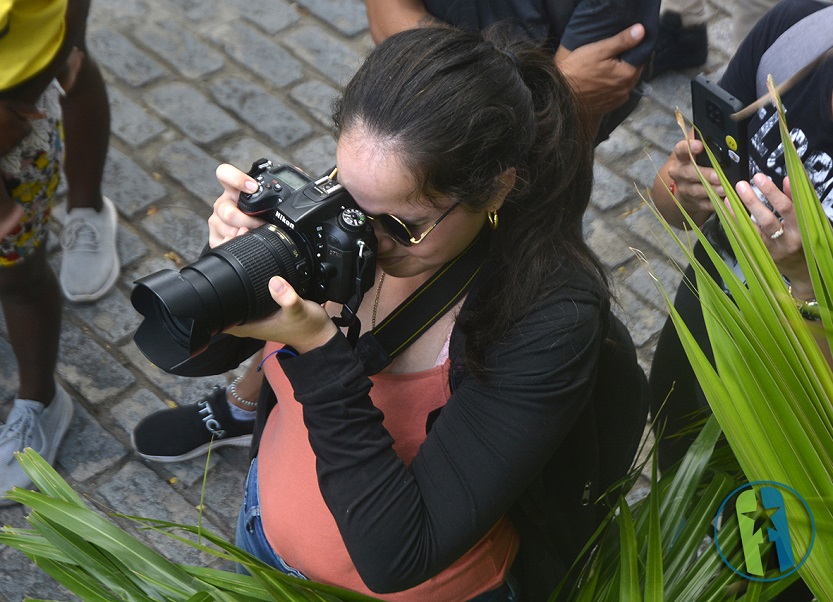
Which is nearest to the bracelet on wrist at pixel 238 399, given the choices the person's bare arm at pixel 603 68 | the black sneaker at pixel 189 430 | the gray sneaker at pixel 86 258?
the black sneaker at pixel 189 430

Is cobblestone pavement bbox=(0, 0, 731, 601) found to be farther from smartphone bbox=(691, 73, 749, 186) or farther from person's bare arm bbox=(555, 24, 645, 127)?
smartphone bbox=(691, 73, 749, 186)

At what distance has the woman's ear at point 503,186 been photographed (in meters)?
1.56

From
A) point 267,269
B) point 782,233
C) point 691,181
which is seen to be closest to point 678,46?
point 691,181

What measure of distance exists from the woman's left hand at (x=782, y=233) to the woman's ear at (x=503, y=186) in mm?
417

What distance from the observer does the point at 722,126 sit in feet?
6.11

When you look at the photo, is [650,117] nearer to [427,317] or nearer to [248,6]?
[248,6]

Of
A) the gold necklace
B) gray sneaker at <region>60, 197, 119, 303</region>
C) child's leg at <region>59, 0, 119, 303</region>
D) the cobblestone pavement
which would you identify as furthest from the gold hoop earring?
gray sneaker at <region>60, 197, 119, 303</region>

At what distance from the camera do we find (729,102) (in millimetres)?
1810

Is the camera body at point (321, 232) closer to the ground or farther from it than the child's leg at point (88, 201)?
farther from it

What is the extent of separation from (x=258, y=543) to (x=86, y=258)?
1.79m

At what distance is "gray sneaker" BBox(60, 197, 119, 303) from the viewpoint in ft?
10.9

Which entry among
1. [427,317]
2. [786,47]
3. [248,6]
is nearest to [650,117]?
[248,6]

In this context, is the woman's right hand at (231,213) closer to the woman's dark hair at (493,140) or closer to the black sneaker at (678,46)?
the woman's dark hair at (493,140)

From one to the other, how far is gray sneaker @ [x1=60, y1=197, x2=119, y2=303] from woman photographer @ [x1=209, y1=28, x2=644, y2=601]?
6.02ft
